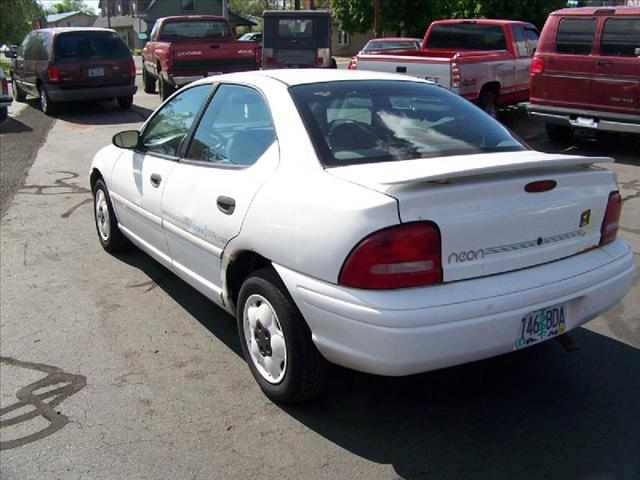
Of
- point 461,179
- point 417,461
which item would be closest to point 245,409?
point 417,461

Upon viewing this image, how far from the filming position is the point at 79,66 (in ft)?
48.4

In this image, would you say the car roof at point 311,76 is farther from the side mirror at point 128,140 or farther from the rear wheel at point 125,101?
the rear wheel at point 125,101

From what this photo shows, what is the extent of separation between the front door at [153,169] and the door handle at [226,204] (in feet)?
2.59

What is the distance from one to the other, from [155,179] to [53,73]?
38.2 feet

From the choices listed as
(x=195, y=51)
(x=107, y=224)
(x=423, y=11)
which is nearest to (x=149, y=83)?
(x=195, y=51)

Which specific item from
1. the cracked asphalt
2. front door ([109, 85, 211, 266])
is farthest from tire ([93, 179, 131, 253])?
the cracked asphalt

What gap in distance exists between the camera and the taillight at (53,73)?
1464 cm

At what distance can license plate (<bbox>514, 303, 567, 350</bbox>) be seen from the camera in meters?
3.04

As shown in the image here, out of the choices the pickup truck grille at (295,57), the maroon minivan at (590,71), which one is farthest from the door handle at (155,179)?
the pickup truck grille at (295,57)

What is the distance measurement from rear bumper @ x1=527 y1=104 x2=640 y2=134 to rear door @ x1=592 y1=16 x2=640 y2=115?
4.0 inches

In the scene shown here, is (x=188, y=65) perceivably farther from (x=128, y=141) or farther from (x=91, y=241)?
(x=128, y=141)

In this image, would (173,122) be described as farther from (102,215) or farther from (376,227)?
(376,227)

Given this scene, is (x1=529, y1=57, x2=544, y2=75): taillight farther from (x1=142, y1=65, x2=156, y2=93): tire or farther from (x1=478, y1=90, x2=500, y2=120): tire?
(x1=142, y1=65, x2=156, y2=93): tire

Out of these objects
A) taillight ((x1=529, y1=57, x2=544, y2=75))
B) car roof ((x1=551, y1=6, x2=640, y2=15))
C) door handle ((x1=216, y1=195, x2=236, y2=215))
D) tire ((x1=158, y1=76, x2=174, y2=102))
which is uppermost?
car roof ((x1=551, y1=6, x2=640, y2=15))
